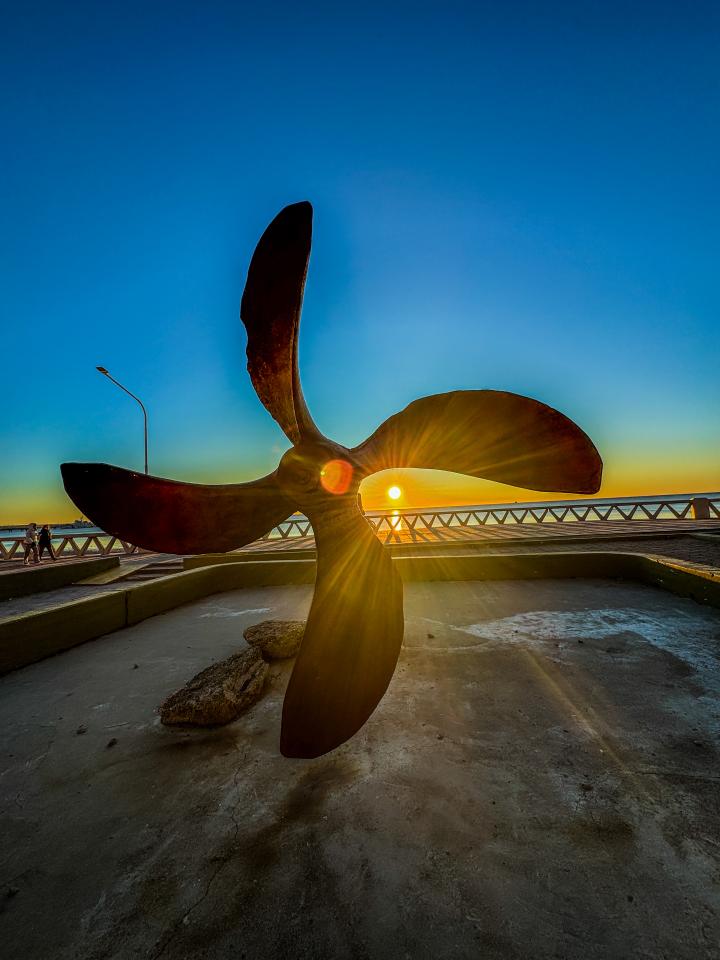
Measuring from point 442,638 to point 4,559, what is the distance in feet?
70.9

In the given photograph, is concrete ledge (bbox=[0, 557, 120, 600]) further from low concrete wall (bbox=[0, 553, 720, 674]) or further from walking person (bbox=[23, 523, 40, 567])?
walking person (bbox=[23, 523, 40, 567])

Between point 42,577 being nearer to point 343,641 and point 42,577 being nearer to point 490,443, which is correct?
point 343,641

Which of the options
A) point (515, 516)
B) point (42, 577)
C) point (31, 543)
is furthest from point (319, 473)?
point (515, 516)

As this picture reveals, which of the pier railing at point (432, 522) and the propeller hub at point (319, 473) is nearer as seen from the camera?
the propeller hub at point (319, 473)

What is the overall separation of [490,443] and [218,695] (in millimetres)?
3129

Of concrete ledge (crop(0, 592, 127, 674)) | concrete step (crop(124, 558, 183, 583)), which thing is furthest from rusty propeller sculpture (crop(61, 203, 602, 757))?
concrete step (crop(124, 558, 183, 583))

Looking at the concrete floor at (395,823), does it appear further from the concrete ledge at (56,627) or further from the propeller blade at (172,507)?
the propeller blade at (172,507)

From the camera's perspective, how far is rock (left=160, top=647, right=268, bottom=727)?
128 inches

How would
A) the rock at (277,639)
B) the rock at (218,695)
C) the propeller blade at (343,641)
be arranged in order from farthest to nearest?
1. the rock at (277,639)
2. the rock at (218,695)
3. the propeller blade at (343,641)

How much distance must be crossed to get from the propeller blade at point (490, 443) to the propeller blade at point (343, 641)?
591mm

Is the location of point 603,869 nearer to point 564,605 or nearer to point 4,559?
point 564,605

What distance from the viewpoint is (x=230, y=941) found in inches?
63.3

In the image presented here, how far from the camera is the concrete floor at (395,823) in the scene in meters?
1.61

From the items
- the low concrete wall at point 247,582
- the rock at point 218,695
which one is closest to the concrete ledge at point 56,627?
the low concrete wall at point 247,582
